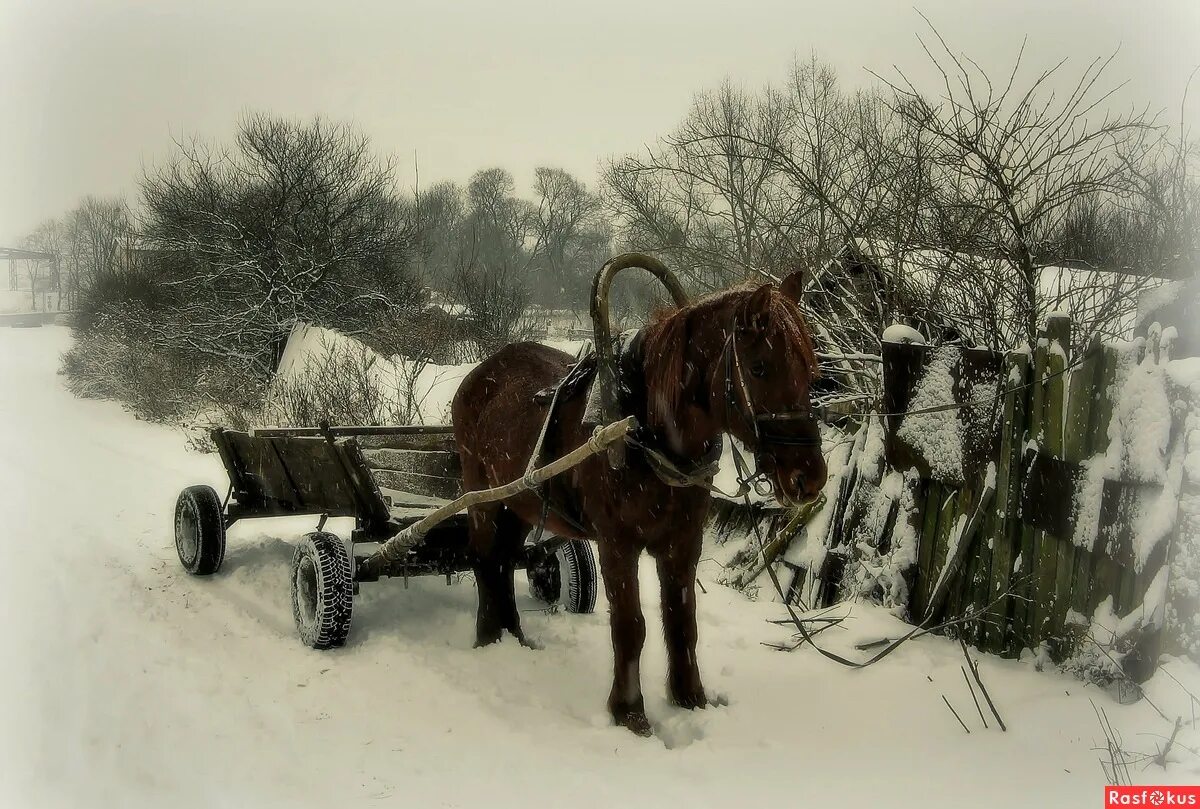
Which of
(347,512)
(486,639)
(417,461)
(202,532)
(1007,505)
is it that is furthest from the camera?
(417,461)

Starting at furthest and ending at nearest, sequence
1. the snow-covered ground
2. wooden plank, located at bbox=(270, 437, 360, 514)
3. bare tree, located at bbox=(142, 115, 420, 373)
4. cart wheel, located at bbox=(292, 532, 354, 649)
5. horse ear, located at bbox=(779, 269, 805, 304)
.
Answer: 1. bare tree, located at bbox=(142, 115, 420, 373)
2. wooden plank, located at bbox=(270, 437, 360, 514)
3. cart wheel, located at bbox=(292, 532, 354, 649)
4. horse ear, located at bbox=(779, 269, 805, 304)
5. the snow-covered ground

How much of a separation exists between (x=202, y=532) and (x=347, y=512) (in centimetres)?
146

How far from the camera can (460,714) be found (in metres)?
3.57

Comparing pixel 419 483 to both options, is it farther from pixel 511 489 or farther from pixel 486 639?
pixel 511 489

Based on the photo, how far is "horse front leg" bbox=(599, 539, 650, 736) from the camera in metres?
3.32

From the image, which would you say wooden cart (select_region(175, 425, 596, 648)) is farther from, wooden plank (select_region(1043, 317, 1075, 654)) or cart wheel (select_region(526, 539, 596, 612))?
wooden plank (select_region(1043, 317, 1075, 654))

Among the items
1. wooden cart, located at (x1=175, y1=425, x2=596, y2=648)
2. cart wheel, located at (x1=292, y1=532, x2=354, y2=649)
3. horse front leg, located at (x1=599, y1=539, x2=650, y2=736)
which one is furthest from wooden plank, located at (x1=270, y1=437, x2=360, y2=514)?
horse front leg, located at (x1=599, y1=539, x2=650, y2=736)

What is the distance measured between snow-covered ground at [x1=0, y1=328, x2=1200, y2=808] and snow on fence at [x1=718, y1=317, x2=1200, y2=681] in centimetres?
21

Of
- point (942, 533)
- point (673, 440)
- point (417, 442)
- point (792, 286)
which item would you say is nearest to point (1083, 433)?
point (942, 533)

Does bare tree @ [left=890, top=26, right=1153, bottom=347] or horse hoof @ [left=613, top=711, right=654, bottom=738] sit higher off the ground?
bare tree @ [left=890, top=26, right=1153, bottom=347]

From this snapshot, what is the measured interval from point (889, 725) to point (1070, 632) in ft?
2.84

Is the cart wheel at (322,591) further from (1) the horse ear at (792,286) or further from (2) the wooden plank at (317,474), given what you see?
(1) the horse ear at (792,286)

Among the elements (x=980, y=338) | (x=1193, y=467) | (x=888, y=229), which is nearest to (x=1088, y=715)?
(x=1193, y=467)

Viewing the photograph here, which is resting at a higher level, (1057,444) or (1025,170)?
(1025,170)
